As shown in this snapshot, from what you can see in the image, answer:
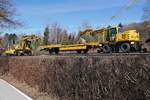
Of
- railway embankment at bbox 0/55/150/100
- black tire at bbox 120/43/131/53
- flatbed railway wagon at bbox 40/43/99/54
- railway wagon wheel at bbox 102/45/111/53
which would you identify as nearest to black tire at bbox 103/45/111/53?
railway wagon wheel at bbox 102/45/111/53

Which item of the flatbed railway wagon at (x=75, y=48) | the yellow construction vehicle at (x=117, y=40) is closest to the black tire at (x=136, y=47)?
the yellow construction vehicle at (x=117, y=40)

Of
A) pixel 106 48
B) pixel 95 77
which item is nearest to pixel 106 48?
pixel 106 48

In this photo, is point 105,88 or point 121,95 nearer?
point 121,95

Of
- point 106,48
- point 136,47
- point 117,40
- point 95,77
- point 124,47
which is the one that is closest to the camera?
point 95,77

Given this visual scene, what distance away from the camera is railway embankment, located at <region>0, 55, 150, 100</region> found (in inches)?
352

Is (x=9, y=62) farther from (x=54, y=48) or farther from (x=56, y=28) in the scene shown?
(x=56, y=28)

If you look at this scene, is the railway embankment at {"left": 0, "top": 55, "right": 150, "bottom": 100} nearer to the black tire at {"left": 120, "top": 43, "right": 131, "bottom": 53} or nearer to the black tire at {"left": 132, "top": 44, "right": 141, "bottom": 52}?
the black tire at {"left": 132, "top": 44, "right": 141, "bottom": 52}

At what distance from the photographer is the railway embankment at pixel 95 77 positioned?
29.3 ft

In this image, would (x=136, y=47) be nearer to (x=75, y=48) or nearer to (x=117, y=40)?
(x=117, y=40)

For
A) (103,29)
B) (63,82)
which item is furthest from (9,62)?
(63,82)

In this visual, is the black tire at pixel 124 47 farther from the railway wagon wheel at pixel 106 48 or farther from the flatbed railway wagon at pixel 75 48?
the flatbed railway wagon at pixel 75 48

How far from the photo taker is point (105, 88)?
11.1 meters

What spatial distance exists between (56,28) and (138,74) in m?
122

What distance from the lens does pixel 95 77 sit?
1194cm
